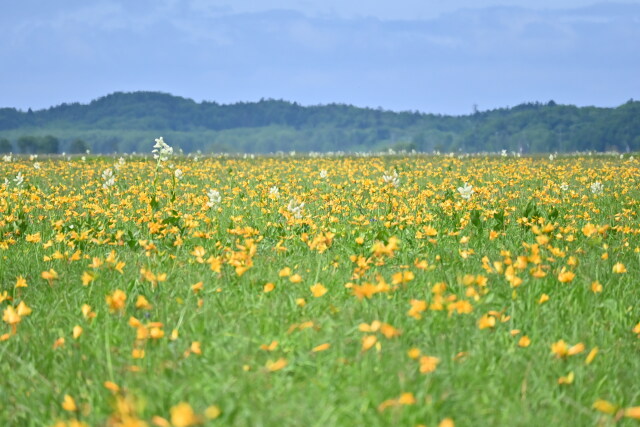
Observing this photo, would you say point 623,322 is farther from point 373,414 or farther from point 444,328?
point 373,414

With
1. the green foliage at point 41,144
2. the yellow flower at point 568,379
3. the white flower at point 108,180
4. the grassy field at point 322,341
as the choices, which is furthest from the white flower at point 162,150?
the green foliage at point 41,144

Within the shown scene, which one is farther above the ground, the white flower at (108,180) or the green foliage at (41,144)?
the green foliage at (41,144)

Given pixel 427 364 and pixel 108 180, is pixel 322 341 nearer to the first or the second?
pixel 427 364

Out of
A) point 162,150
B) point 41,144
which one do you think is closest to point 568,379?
point 162,150

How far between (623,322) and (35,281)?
16.0 ft

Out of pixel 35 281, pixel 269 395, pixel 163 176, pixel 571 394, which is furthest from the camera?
pixel 163 176

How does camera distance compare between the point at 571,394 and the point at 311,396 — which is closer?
the point at 311,396

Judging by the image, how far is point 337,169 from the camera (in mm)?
22672

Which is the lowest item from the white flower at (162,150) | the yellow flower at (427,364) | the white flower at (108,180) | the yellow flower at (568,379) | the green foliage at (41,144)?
the yellow flower at (568,379)

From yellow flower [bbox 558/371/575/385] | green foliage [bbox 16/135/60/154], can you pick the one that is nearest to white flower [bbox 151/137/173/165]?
yellow flower [bbox 558/371/575/385]

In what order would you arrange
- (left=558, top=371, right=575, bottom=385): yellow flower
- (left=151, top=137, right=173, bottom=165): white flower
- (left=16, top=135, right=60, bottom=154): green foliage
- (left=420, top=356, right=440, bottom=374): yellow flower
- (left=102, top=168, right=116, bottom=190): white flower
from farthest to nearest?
(left=16, top=135, right=60, bottom=154): green foliage, (left=102, top=168, right=116, bottom=190): white flower, (left=151, top=137, right=173, bottom=165): white flower, (left=558, top=371, right=575, bottom=385): yellow flower, (left=420, top=356, right=440, bottom=374): yellow flower

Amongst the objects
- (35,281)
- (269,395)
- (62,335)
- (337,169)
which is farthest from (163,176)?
(269,395)

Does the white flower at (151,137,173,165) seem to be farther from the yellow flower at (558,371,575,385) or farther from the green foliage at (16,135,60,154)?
the green foliage at (16,135,60,154)

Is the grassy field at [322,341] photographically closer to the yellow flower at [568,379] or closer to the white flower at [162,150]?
the yellow flower at [568,379]
